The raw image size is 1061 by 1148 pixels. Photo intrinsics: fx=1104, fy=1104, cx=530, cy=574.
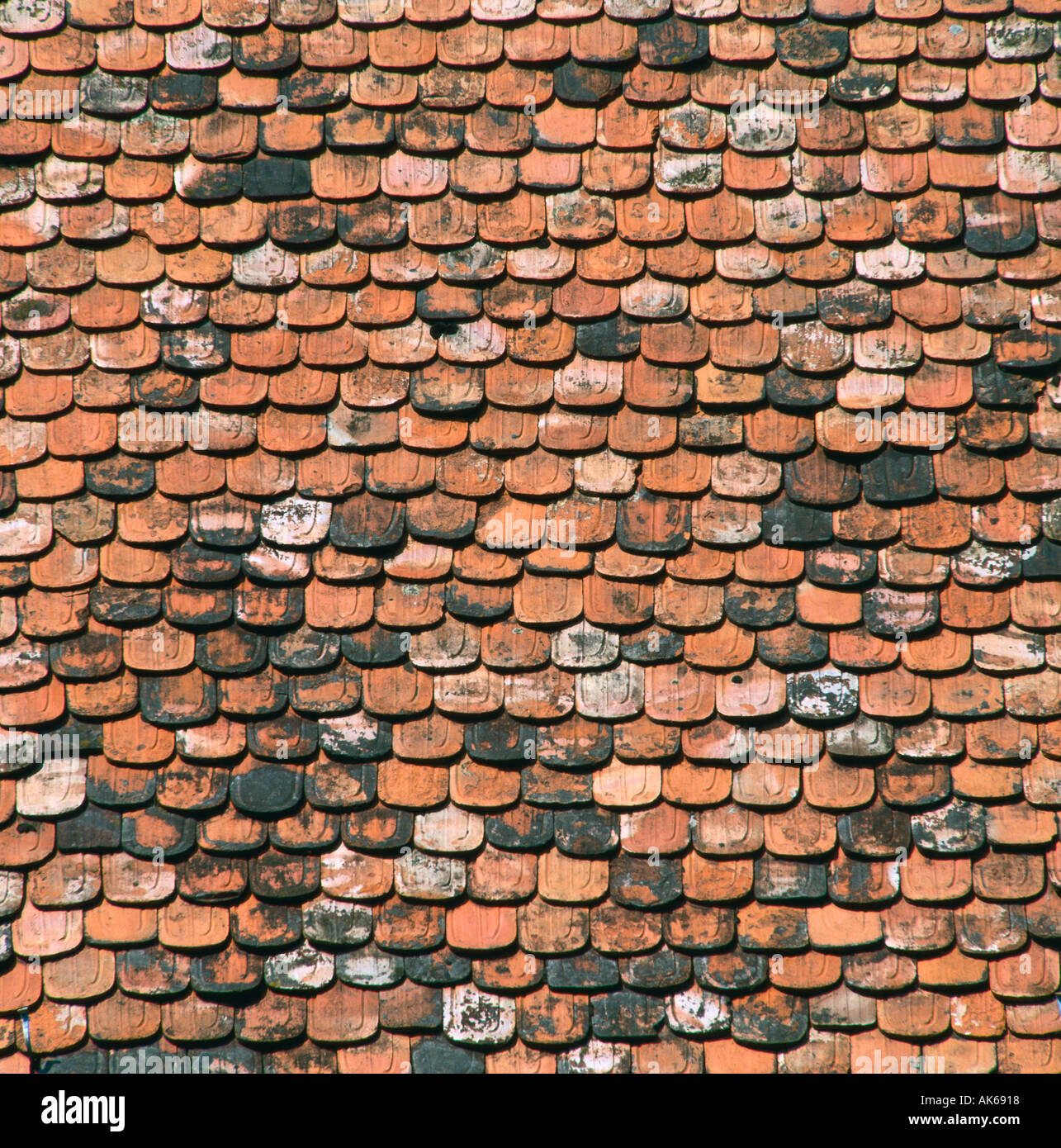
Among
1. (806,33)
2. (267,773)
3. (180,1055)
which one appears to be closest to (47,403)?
(267,773)

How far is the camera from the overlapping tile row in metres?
3.55

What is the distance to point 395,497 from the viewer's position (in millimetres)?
3756

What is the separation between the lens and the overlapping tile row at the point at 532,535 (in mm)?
3553

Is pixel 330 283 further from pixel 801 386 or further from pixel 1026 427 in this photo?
pixel 1026 427

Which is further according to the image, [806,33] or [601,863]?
[806,33]

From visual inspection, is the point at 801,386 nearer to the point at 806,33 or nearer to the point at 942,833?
the point at 806,33

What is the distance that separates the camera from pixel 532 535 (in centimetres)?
373

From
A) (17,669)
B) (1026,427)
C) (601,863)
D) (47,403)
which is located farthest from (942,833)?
(47,403)

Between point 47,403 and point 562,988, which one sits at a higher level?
point 47,403

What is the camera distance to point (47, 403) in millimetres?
3812

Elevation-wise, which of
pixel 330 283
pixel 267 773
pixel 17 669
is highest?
pixel 330 283

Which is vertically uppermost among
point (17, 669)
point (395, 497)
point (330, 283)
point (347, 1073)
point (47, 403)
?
point (330, 283)

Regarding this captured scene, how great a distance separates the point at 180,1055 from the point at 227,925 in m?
0.43

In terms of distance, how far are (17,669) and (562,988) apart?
2.08 metres
